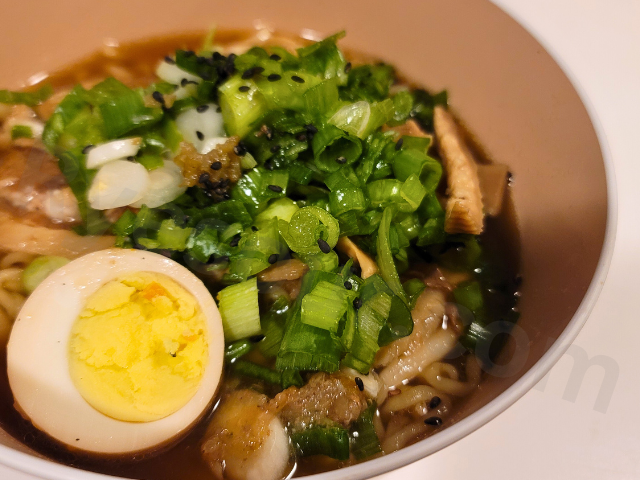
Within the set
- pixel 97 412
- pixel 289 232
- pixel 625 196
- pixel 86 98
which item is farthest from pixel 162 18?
pixel 625 196

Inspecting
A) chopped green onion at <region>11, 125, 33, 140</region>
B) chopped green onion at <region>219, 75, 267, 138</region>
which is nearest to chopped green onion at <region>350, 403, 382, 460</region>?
chopped green onion at <region>219, 75, 267, 138</region>

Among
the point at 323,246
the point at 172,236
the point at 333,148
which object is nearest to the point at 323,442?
the point at 323,246

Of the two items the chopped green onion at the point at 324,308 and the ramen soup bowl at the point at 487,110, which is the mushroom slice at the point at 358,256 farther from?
the ramen soup bowl at the point at 487,110

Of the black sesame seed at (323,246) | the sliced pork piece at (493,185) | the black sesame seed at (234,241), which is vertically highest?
the sliced pork piece at (493,185)

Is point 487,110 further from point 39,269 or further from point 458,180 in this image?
point 39,269

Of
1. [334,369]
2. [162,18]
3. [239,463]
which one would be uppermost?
[162,18]

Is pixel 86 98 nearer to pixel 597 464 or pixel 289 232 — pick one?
pixel 289 232

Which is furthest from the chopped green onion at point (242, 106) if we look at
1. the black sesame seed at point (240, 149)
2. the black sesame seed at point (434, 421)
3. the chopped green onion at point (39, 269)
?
the black sesame seed at point (434, 421)

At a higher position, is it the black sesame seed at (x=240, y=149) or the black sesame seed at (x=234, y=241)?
the black sesame seed at (x=240, y=149)
